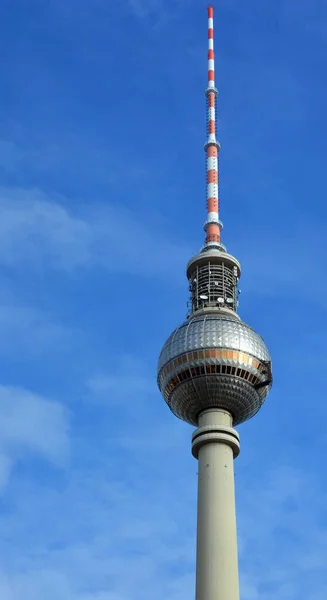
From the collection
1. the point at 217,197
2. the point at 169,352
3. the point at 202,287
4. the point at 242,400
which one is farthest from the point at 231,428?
the point at 217,197

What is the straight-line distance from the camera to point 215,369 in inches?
3063

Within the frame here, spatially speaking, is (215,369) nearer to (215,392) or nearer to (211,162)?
(215,392)

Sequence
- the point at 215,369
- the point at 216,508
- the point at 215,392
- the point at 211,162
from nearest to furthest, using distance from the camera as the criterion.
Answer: the point at 216,508 < the point at 215,369 < the point at 215,392 < the point at 211,162

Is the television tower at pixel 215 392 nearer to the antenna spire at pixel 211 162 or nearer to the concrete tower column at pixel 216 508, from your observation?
the concrete tower column at pixel 216 508

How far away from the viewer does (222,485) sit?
73125 millimetres

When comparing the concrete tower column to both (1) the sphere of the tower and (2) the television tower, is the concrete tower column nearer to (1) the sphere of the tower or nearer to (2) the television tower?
(2) the television tower

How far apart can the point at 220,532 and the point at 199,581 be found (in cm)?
434

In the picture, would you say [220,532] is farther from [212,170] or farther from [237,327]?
[212,170]

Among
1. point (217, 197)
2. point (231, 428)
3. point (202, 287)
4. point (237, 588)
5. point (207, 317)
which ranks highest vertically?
point (217, 197)

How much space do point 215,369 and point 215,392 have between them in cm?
226

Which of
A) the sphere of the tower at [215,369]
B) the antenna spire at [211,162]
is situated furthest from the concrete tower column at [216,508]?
the antenna spire at [211,162]

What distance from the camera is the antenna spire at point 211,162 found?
93.5 metres

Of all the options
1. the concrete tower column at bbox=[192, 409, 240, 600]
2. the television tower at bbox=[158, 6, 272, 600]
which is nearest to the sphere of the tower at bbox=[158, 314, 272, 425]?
the television tower at bbox=[158, 6, 272, 600]

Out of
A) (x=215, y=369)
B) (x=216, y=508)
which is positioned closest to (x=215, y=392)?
(x=215, y=369)
